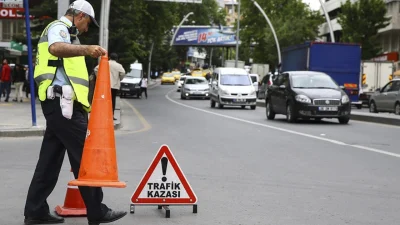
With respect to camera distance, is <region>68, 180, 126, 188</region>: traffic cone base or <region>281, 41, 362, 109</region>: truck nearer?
<region>68, 180, 126, 188</region>: traffic cone base

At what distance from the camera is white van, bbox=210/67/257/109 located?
37781mm

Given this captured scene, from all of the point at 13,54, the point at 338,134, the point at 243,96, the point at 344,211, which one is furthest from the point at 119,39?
the point at 13,54

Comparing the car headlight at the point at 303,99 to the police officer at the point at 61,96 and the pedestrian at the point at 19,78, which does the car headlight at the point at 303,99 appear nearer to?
the pedestrian at the point at 19,78

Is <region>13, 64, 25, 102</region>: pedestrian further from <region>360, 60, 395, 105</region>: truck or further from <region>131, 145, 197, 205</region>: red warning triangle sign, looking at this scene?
<region>131, 145, 197, 205</region>: red warning triangle sign

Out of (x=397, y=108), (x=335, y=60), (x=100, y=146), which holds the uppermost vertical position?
(x=335, y=60)

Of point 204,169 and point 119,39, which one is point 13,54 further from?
point 204,169

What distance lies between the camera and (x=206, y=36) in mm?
107062

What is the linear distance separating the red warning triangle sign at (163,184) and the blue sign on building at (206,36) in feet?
323

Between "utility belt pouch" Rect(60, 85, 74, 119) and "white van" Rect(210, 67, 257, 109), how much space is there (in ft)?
102

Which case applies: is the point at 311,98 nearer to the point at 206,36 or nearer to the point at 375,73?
the point at 375,73

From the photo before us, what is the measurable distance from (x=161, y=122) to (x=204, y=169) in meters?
12.2

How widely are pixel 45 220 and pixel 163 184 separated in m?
1.20

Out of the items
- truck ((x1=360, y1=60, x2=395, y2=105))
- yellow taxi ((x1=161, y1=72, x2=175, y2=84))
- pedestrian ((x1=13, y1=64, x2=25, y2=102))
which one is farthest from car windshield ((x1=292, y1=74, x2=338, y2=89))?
yellow taxi ((x1=161, y1=72, x2=175, y2=84))

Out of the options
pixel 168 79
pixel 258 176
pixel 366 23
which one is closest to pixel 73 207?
pixel 258 176
